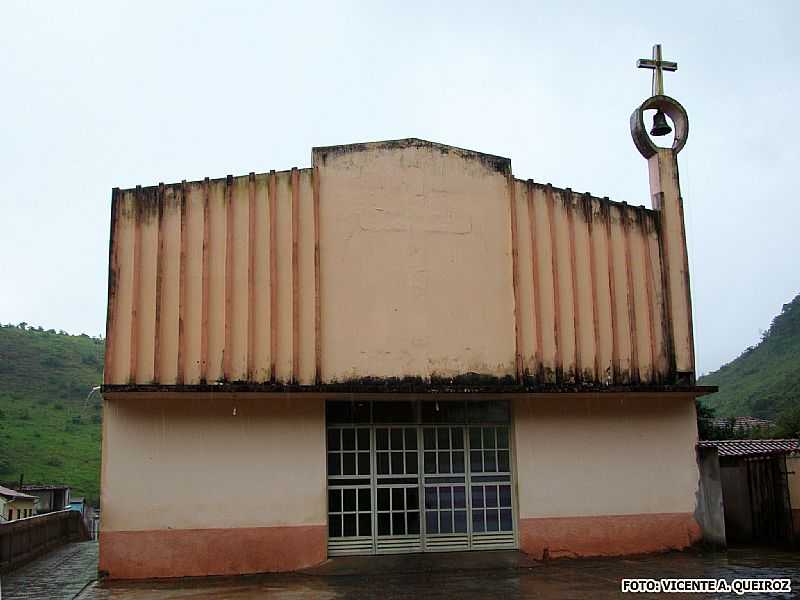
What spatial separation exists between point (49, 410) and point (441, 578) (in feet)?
117

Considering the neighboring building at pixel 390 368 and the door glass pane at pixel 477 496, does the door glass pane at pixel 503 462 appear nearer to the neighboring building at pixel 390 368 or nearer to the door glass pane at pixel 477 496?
the neighboring building at pixel 390 368

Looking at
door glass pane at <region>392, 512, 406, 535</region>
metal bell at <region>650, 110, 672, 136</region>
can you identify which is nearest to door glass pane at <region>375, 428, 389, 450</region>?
door glass pane at <region>392, 512, 406, 535</region>

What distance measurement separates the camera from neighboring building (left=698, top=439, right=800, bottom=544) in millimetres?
15406

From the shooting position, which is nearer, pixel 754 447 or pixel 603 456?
pixel 603 456

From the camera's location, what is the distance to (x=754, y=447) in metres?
16.7

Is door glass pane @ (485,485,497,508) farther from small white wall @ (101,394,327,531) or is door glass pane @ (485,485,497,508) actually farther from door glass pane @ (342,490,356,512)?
small white wall @ (101,394,327,531)

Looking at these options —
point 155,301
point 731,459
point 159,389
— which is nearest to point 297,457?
point 159,389

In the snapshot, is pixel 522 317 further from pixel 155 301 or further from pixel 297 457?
pixel 155 301

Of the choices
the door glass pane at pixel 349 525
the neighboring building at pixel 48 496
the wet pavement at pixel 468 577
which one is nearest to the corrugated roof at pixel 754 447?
the wet pavement at pixel 468 577

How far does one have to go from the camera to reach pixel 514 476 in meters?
14.2

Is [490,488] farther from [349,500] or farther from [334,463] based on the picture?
[334,463]

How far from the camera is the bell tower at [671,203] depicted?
14.9m

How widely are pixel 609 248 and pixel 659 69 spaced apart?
4.05 meters

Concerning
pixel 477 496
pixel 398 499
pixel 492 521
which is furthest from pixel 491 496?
pixel 398 499
